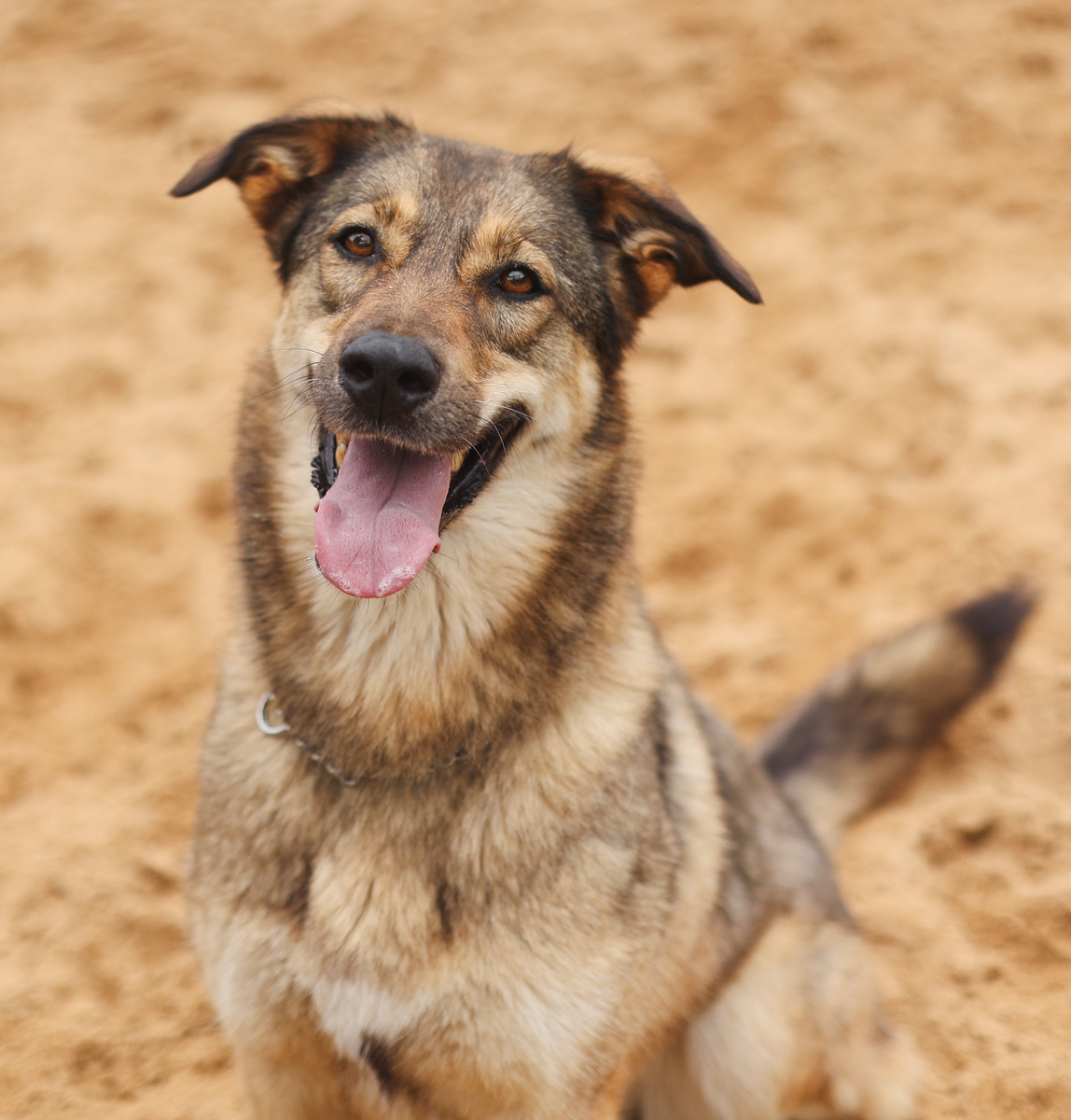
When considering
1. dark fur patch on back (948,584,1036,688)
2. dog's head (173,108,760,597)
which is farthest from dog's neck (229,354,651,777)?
dark fur patch on back (948,584,1036,688)

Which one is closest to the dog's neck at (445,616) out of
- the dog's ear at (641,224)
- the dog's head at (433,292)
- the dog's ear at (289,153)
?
the dog's head at (433,292)

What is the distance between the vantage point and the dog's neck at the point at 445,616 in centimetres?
240

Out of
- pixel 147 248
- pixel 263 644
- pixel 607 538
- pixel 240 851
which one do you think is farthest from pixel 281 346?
pixel 147 248

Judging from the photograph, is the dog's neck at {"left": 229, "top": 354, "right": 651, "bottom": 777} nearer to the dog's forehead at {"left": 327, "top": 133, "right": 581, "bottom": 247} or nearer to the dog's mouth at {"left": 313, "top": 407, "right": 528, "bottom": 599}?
the dog's mouth at {"left": 313, "top": 407, "right": 528, "bottom": 599}

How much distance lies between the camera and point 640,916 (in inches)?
95.0

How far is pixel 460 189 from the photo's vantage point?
8.35 ft

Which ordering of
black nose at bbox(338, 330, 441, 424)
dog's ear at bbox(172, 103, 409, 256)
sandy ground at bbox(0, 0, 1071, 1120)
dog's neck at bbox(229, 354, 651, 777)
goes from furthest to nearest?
1. sandy ground at bbox(0, 0, 1071, 1120)
2. dog's ear at bbox(172, 103, 409, 256)
3. dog's neck at bbox(229, 354, 651, 777)
4. black nose at bbox(338, 330, 441, 424)

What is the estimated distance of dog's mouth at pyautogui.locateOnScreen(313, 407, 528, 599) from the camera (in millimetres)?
2205

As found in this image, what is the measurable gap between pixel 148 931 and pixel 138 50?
239 inches

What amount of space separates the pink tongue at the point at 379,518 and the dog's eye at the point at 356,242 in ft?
1.68

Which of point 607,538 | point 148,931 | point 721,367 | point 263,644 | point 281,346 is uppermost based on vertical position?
point 281,346

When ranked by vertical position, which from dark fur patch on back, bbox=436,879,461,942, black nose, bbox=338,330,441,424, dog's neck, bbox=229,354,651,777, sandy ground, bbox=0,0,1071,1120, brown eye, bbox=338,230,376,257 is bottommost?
sandy ground, bbox=0,0,1071,1120

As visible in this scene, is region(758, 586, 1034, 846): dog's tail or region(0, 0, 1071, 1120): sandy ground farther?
region(758, 586, 1034, 846): dog's tail

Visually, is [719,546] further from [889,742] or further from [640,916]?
[640,916]
